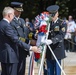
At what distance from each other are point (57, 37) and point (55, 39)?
61 mm

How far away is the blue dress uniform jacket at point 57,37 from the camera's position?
6730mm

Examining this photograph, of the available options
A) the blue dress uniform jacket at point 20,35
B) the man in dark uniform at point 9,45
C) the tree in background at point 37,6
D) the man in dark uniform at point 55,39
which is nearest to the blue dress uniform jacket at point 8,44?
the man in dark uniform at point 9,45

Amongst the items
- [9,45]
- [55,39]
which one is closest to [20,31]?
[9,45]

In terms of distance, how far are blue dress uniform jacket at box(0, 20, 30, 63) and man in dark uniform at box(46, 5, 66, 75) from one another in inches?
25.3

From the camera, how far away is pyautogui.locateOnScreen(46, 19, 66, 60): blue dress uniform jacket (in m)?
6.73

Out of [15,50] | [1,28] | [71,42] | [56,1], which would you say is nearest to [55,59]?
[15,50]

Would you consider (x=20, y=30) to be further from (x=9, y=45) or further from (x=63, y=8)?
(x=63, y=8)

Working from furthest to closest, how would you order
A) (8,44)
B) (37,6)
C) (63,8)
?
(37,6) → (63,8) → (8,44)

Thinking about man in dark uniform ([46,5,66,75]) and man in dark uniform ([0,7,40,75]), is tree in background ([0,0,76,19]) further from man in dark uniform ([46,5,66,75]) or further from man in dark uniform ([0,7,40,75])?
man in dark uniform ([0,7,40,75])

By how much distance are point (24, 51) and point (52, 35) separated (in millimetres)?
654

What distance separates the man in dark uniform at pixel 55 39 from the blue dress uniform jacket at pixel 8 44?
2.11ft

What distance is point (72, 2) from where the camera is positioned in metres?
23.5

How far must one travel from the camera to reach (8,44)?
637cm

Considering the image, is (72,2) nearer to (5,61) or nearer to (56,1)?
(56,1)
